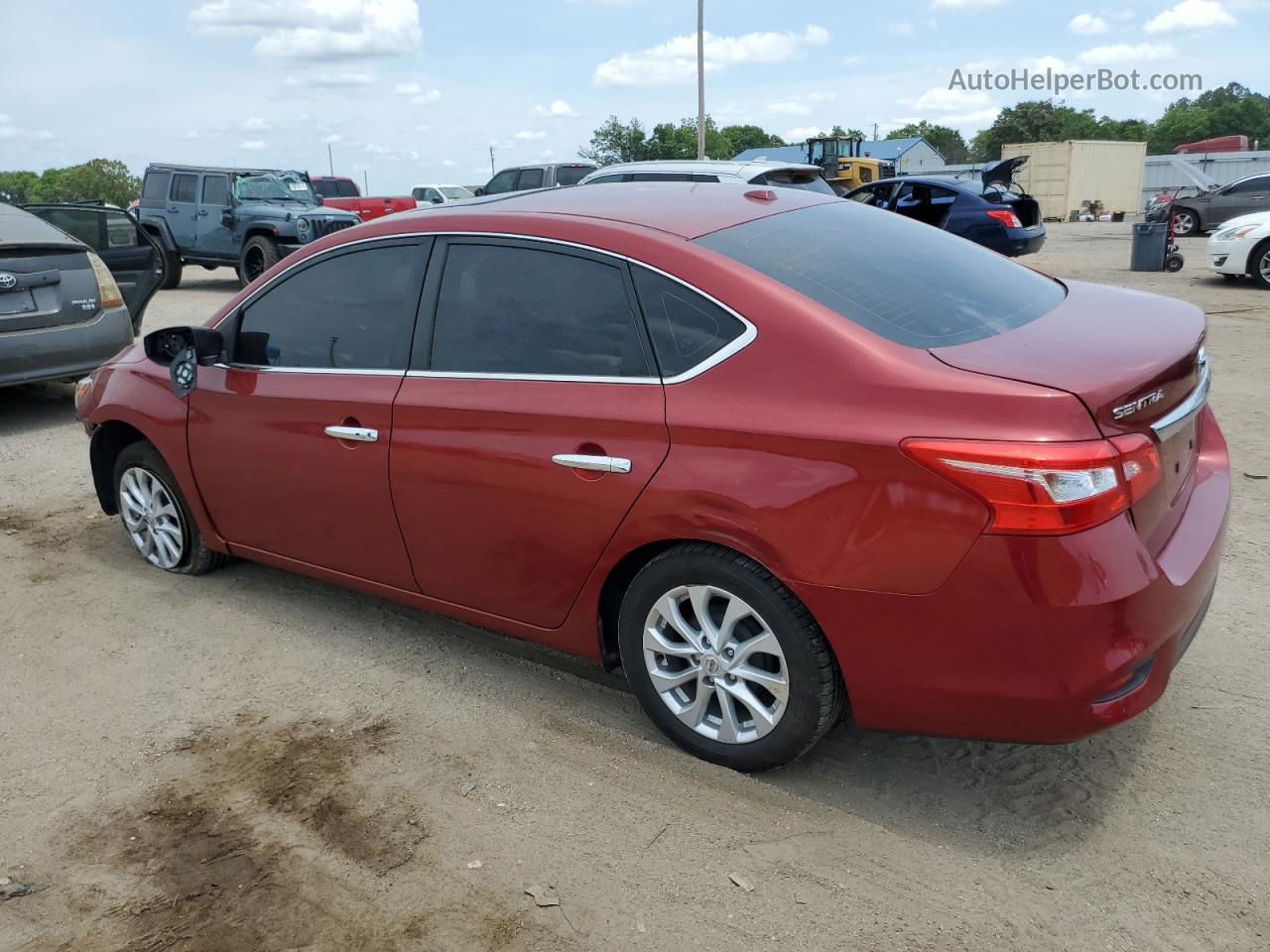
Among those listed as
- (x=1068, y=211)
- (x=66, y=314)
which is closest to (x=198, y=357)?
(x=66, y=314)

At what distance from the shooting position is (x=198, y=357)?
4.32m

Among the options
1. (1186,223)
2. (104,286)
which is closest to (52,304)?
(104,286)

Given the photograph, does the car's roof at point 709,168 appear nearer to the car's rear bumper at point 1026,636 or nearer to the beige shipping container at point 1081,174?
the car's rear bumper at point 1026,636

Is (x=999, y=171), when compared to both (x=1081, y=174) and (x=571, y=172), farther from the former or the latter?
(x=1081, y=174)

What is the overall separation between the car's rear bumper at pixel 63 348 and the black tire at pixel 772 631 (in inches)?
240

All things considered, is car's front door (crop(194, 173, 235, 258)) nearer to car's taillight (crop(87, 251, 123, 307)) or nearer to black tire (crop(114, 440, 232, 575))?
car's taillight (crop(87, 251, 123, 307))

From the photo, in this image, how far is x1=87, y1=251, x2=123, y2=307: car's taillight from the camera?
800cm

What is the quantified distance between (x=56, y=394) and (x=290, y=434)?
6.53 metres

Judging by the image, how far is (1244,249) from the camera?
14.4 metres

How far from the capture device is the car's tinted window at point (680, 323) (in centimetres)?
299

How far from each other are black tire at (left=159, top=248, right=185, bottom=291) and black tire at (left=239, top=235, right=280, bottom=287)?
112cm

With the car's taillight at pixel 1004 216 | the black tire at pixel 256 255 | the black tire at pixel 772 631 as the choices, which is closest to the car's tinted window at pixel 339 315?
the black tire at pixel 772 631

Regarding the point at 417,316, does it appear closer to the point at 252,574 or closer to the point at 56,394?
the point at 252,574

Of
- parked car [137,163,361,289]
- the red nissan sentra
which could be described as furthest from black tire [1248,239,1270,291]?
the red nissan sentra
